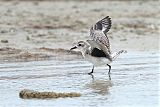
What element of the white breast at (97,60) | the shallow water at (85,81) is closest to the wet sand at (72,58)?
the shallow water at (85,81)

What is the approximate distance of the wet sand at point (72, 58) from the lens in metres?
9.82

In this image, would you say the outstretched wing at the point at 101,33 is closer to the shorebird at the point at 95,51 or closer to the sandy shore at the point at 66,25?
the shorebird at the point at 95,51

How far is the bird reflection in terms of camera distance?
1025 centimetres

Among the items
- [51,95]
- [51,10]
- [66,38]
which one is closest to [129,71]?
[51,95]

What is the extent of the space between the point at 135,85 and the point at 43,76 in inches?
73.5

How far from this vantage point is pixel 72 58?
14227 mm

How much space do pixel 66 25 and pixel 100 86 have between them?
32.6ft

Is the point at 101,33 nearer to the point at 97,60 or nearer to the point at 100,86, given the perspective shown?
the point at 97,60

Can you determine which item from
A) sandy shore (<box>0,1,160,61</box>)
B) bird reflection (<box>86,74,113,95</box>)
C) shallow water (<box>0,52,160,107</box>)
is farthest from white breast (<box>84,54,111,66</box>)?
sandy shore (<box>0,1,160,61</box>)

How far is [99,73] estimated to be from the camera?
12414 mm

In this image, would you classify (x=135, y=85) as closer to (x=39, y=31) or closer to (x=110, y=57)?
(x=110, y=57)

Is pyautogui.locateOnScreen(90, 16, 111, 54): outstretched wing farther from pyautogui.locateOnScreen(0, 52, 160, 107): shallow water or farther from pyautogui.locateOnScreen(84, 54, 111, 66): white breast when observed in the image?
pyautogui.locateOnScreen(0, 52, 160, 107): shallow water

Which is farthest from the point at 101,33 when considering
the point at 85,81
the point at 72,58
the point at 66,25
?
the point at 66,25

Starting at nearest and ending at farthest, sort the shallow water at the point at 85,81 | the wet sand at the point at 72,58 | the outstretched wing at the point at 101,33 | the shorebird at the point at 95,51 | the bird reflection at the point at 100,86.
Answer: the shallow water at the point at 85,81, the wet sand at the point at 72,58, the bird reflection at the point at 100,86, the shorebird at the point at 95,51, the outstretched wing at the point at 101,33
